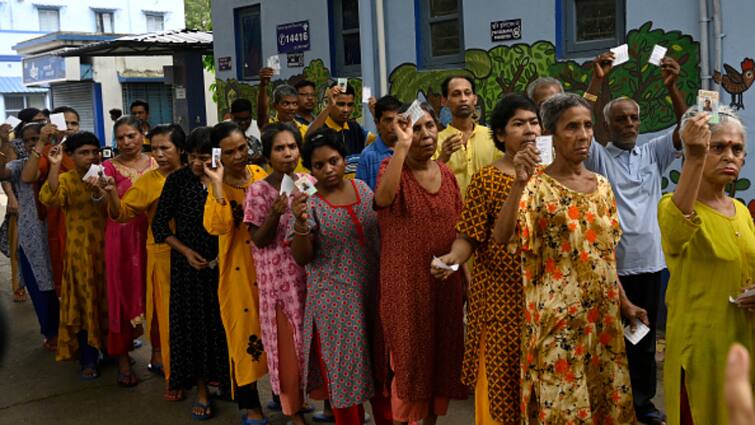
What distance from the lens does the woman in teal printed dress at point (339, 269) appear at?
4.09 meters

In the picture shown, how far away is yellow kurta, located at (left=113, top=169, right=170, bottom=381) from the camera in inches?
209

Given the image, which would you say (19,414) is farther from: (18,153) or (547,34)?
(547,34)

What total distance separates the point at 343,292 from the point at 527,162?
1448 millimetres

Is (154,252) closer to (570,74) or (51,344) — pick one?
(51,344)

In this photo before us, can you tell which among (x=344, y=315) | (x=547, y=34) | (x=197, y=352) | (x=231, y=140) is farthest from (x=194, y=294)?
(x=547, y=34)

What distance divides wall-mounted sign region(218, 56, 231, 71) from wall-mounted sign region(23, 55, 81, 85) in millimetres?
16636

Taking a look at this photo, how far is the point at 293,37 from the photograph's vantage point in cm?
1052

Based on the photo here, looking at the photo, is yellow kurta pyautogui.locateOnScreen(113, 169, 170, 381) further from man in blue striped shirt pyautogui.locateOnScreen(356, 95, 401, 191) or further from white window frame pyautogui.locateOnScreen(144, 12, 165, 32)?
white window frame pyautogui.locateOnScreen(144, 12, 165, 32)

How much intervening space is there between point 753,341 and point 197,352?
332cm

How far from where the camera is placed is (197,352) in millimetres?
5152

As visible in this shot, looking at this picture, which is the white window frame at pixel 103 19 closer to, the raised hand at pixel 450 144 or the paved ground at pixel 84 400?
the paved ground at pixel 84 400

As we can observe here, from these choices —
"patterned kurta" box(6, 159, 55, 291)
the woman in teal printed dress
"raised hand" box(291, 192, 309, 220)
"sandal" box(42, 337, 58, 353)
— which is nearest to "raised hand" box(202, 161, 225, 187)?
the woman in teal printed dress

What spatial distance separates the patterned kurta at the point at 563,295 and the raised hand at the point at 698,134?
0.48 meters

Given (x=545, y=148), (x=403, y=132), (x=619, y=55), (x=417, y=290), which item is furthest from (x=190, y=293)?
(x=619, y=55)
